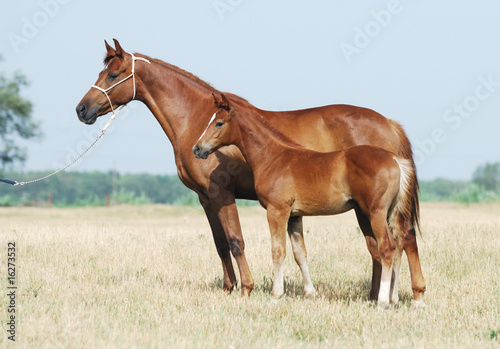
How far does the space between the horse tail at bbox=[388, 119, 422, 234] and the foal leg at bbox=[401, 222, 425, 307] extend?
7cm

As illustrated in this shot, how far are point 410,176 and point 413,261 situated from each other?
1.14 m

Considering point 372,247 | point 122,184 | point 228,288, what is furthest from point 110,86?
point 122,184

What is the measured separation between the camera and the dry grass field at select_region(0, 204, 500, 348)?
17.0ft

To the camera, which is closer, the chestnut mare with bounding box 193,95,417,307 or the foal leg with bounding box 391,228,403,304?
the chestnut mare with bounding box 193,95,417,307

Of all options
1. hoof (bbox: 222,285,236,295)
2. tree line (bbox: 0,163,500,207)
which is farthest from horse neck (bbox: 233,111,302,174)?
tree line (bbox: 0,163,500,207)

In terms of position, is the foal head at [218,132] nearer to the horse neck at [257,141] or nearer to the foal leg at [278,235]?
the horse neck at [257,141]

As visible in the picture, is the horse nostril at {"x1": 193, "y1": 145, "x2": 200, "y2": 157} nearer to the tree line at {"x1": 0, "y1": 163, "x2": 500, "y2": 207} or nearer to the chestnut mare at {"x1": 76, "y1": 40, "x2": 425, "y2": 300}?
the chestnut mare at {"x1": 76, "y1": 40, "x2": 425, "y2": 300}

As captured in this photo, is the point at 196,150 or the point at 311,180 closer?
the point at 311,180

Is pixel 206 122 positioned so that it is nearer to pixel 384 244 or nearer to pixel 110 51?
pixel 110 51

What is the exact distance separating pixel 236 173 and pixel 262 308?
1.83m

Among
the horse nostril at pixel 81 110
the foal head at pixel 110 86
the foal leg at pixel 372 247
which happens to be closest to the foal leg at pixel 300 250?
the foal leg at pixel 372 247

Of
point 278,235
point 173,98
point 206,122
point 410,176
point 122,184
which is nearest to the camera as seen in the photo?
point 410,176

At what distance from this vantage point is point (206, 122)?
24.1 ft

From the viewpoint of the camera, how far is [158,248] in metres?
10.6
